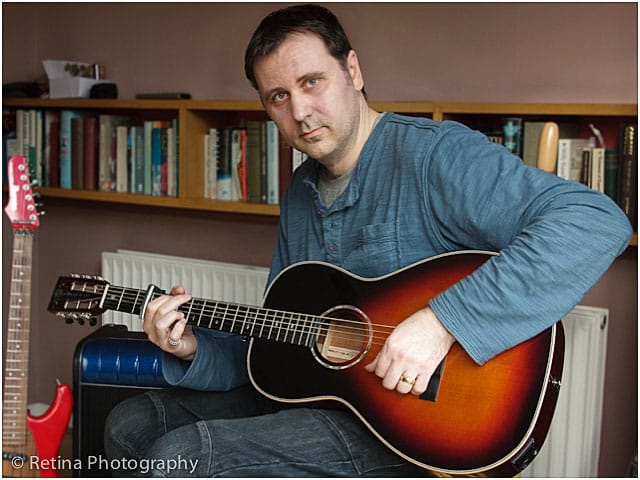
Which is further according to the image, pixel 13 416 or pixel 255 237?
pixel 255 237

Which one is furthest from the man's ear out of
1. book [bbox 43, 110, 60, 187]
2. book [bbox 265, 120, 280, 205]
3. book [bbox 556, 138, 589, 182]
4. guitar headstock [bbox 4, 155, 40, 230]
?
book [bbox 43, 110, 60, 187]

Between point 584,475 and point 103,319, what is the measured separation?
178cm

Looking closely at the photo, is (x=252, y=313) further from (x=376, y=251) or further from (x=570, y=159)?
(x=570, y=159)

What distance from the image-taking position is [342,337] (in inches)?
57.7

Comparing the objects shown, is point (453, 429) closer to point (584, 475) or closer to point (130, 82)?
point (584, 475)

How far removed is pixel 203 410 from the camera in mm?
1648

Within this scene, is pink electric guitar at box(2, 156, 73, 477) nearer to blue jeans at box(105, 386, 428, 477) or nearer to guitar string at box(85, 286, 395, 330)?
guitar string at box(85, 286, 395, 330)

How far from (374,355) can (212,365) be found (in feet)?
1.32

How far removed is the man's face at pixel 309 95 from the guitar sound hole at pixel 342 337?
1.05 feet

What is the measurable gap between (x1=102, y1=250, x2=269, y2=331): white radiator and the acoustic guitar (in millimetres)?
1020

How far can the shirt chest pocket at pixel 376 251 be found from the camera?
1.50 m

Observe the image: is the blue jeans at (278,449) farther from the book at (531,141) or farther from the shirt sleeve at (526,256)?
the book at (531,141)

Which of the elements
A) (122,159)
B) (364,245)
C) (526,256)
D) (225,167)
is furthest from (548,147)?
(122,159)

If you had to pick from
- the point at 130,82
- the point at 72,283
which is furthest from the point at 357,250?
the point at 130,82
